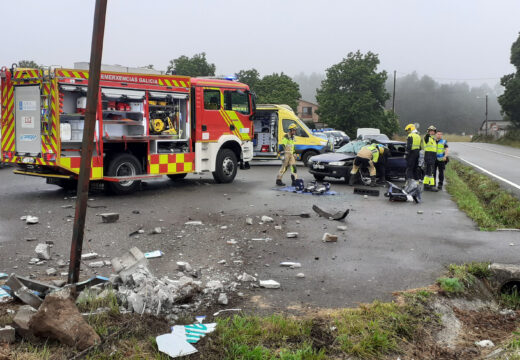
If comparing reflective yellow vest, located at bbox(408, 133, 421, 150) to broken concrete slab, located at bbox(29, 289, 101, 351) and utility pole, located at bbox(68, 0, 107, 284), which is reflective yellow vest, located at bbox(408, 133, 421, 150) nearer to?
utility pole, located at bbox(68, 0, 107, 284)

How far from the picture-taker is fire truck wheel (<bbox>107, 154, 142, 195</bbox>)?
11.5 m

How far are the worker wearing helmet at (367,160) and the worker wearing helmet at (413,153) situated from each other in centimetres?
123

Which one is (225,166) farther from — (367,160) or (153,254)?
(153,254)

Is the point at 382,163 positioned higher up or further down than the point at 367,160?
further down

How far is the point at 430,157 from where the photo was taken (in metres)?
14.1

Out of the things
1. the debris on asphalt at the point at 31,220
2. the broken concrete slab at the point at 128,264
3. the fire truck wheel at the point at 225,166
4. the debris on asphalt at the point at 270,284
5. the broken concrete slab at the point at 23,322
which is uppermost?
the fire truck wheel at the point at 225,166

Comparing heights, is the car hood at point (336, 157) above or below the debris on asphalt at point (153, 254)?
above

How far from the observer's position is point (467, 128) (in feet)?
453

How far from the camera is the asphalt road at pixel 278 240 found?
5.46 metres

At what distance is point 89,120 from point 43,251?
267 centimetres

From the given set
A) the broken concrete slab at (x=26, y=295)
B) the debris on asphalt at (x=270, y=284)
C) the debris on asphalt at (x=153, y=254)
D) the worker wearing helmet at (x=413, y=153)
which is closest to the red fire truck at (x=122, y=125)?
the worker wearing helmet at (x=413, y=153)

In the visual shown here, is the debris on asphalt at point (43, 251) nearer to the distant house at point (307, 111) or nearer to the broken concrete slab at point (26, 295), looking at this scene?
the broken concrete slab at point (26, 295)

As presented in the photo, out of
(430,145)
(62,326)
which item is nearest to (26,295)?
(62,326)

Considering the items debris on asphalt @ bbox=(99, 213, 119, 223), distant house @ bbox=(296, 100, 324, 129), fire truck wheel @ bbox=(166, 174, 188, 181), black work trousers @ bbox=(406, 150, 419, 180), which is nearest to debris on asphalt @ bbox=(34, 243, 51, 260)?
debris on asphalt @ bbox=(99, 213, 119, 223)
